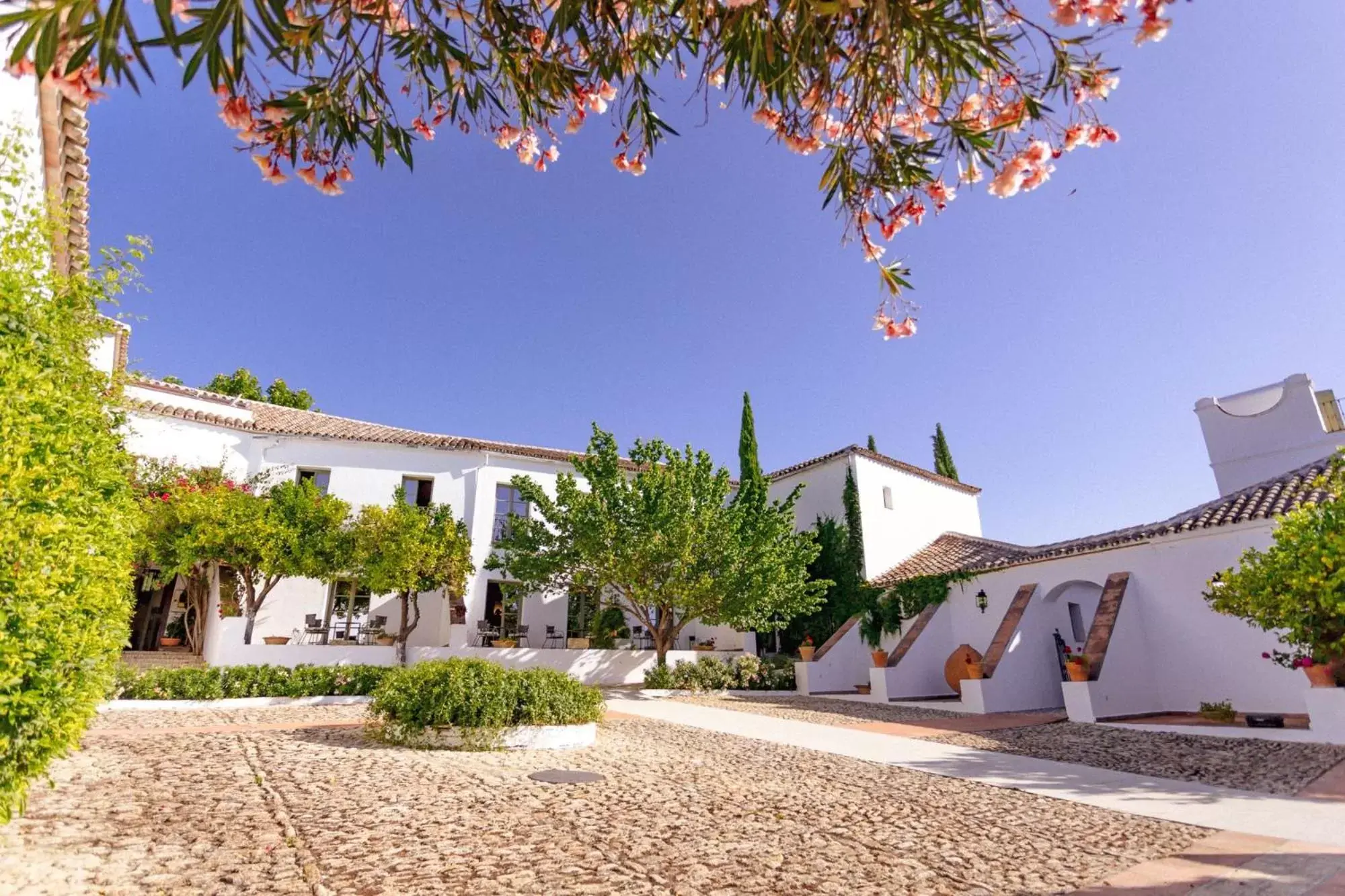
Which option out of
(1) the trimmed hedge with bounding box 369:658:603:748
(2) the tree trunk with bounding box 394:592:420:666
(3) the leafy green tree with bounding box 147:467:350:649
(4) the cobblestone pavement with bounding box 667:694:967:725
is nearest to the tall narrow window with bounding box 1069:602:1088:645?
(4) the cobblestone pavement with bounding box 667:694:967:725

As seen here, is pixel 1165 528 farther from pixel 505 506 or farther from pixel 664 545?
pixel 505 506

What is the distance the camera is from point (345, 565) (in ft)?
57.9

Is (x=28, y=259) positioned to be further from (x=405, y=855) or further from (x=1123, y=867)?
(x=1123, y=867)

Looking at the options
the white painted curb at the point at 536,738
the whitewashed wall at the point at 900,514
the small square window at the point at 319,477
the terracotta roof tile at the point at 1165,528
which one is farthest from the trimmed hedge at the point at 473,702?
the small square window at the point at 319,477

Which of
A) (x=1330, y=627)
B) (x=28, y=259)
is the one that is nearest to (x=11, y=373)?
(x=28, y=259)

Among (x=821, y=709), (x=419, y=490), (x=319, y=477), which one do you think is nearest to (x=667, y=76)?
(x=821, y=709)

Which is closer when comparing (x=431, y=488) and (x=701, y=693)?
(x=701, y=693)

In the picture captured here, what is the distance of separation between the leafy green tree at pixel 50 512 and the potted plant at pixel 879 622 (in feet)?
58.3

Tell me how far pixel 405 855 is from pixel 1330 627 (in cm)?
1191

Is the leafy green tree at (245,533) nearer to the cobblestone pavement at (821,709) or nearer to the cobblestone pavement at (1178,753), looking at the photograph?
the cobblestone pavement at (821,709)

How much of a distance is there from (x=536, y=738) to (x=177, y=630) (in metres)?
18.1

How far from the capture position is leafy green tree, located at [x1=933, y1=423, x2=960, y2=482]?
1241 inches

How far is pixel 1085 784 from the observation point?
662 cm

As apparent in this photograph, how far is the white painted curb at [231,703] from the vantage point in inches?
454
